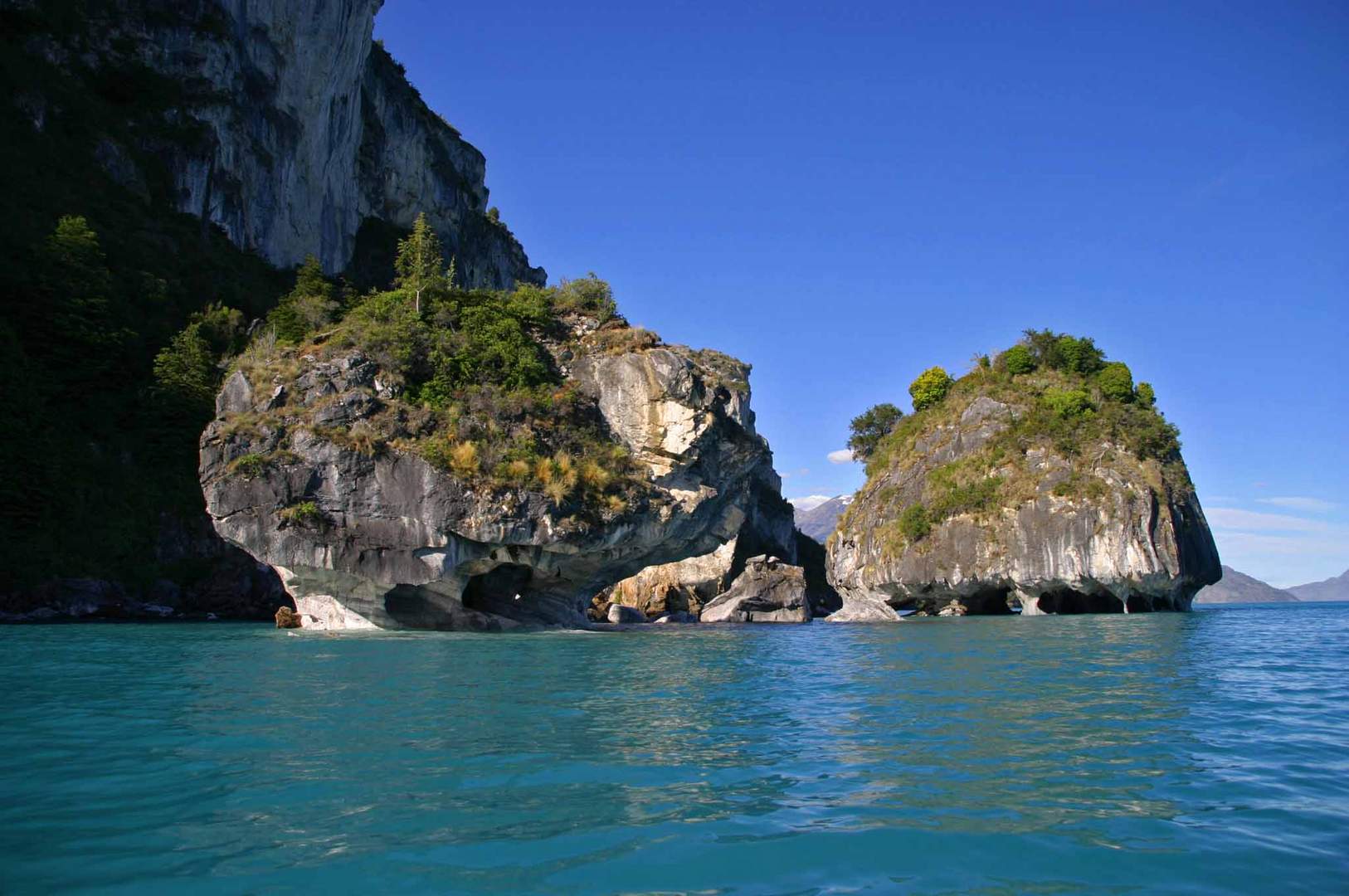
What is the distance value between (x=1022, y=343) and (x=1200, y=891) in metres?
65.1

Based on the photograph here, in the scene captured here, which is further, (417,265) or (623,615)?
(623,615)

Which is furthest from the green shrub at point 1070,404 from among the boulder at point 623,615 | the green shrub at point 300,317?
the green shrub at point 300,317

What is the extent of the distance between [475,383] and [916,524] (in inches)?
1304

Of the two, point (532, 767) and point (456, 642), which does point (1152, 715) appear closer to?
point (532, 767)

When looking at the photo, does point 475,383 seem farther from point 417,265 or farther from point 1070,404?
point 1070,404

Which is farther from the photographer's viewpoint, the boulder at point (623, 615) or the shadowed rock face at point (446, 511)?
the boulder at point (623, 615)

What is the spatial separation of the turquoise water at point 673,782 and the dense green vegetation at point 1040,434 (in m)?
37.7

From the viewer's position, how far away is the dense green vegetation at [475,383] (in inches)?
1211

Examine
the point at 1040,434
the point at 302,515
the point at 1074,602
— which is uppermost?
the point at 1040,434

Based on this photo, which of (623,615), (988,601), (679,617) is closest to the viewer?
(988,601)

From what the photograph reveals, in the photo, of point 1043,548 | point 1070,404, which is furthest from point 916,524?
point 1070,404

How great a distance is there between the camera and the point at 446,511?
2944cm

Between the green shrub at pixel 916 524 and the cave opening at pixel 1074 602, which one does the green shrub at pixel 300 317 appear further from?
the cave opening at pixel 1074 602

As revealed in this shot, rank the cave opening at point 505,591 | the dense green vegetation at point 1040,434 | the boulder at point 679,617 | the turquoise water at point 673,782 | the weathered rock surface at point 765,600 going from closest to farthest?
the turquoise water at point 673,782 < the cave opening at point 505,591 < the dense green vegetation at point 1040,434 < the weathered rock surface at point 765,600 < the boulder at point 679,617
